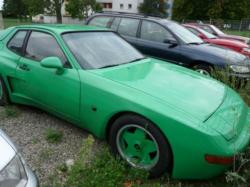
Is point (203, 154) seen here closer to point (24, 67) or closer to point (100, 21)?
point (24, 67)

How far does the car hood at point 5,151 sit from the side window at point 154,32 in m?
5.14

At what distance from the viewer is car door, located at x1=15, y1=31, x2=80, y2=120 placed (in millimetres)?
3209

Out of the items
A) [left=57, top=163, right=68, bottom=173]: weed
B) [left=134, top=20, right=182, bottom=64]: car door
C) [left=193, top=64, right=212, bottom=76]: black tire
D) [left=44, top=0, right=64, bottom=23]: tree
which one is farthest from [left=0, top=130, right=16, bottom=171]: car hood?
[left=44, top=0, right=64, bottom=23]: tree

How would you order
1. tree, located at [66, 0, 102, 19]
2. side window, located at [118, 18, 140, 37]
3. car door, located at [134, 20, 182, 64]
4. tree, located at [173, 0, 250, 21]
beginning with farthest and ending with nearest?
tree, located at [173, 0, 250, 21] < tree, located at [66, 0, 102, 19] < side window, located at [118, 18, 140, 37] < car door, located at [134, 20, 182, 64]

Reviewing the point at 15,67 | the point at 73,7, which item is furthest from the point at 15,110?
the point at 73,7

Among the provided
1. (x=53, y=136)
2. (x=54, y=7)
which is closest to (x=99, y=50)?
(x=53, y=136)

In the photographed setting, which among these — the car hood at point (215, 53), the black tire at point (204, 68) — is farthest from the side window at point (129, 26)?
the black tire at point (204, 68)

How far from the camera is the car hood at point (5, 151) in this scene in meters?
1.65

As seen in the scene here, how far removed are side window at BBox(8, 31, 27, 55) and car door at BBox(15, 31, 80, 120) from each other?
16cm

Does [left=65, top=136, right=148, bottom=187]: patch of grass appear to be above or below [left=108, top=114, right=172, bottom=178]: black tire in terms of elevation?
below

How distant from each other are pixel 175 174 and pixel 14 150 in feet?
4.92

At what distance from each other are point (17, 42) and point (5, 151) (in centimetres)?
275

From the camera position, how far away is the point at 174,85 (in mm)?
3020

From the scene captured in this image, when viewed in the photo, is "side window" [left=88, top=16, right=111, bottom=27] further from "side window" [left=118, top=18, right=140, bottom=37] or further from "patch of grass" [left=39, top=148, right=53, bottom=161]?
"patch of grass" [left=39, top=148, right=53, bottom=161]
